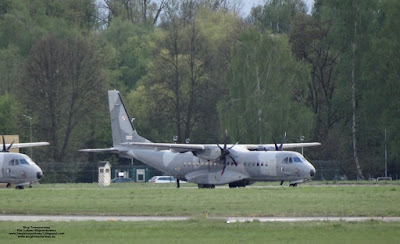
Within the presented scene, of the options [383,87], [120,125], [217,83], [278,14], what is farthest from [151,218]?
[278,14]

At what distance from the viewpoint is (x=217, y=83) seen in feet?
307

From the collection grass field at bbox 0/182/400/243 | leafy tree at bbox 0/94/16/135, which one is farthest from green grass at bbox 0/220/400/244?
leafy tree at bbox 0/94/16/135

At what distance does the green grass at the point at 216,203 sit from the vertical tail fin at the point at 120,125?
12.4m

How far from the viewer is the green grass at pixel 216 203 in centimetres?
3362

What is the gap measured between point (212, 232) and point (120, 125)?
112 ft

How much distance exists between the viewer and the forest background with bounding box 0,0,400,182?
257ft

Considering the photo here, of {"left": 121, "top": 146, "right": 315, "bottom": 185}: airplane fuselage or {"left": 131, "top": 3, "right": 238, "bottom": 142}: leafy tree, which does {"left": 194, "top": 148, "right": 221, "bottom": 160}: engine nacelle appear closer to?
{"left": 121, "top": 146, "right": 315, "bottom": 185}: airplane fuselage

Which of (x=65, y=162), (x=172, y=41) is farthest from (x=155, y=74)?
(x=65, y=162)

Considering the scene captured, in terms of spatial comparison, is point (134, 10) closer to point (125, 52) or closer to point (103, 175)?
point (125, 52)

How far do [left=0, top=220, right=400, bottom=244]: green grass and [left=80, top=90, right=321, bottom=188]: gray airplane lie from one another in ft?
72.8

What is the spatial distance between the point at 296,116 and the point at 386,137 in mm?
9971

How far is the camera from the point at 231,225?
27.4m

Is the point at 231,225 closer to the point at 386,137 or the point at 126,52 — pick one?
the point at 386,137

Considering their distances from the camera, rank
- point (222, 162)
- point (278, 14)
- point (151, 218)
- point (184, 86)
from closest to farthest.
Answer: point (151, 218) < point (222, 162) < point (184, 86) < point (278, 14)
